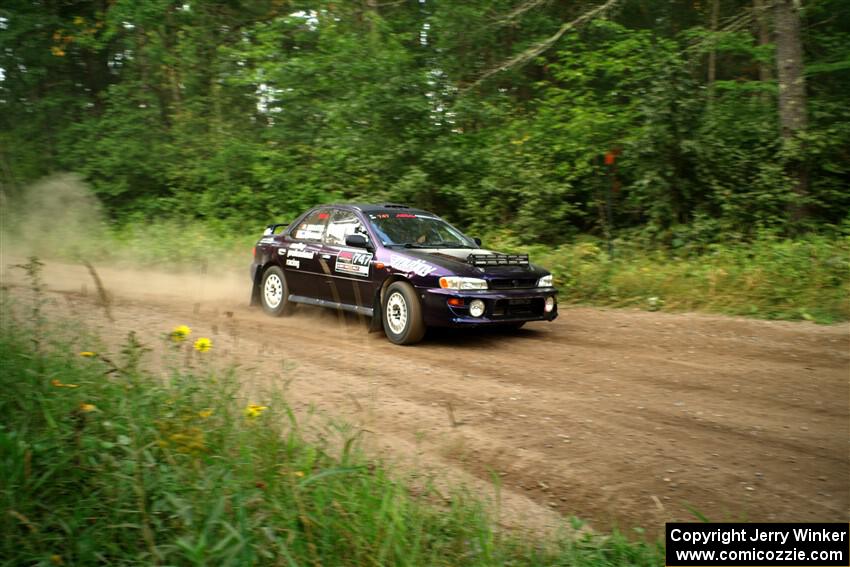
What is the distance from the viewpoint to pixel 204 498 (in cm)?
327

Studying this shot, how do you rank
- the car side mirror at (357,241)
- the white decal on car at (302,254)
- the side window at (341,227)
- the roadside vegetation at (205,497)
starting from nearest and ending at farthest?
the roadside vegetation at (205,497) → the car side mirror at (357,241) → the side window at (341,227) → the white decal on car at (302,254)

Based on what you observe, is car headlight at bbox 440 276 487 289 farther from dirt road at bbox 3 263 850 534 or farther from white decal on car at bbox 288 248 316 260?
white decal on car at bbox 288 248 316 260

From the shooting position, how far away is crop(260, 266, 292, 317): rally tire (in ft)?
34.9

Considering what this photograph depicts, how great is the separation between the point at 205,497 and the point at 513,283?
5931 mm

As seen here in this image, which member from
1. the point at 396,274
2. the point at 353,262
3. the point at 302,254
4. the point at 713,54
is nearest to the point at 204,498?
the point at 396,274

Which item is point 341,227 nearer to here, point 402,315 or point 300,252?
point 300,252

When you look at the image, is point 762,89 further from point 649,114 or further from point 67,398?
point 67,398

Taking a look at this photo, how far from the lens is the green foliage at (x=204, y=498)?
3049 millimetres

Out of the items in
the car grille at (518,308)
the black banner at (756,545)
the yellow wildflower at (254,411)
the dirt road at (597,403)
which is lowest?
the black banner at (756,545)

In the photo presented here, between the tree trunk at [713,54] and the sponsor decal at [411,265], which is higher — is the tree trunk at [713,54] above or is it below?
above

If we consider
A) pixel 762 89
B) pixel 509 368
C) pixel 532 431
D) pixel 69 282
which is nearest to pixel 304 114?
pixel 69 282

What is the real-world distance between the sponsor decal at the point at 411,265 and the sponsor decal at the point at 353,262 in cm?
45

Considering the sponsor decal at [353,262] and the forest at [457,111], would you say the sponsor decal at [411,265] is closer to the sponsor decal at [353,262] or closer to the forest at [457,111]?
the sponsor decal at [353,262]

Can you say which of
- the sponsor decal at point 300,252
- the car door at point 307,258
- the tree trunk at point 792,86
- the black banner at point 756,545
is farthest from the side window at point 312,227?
the tree trunk at point 792,86
